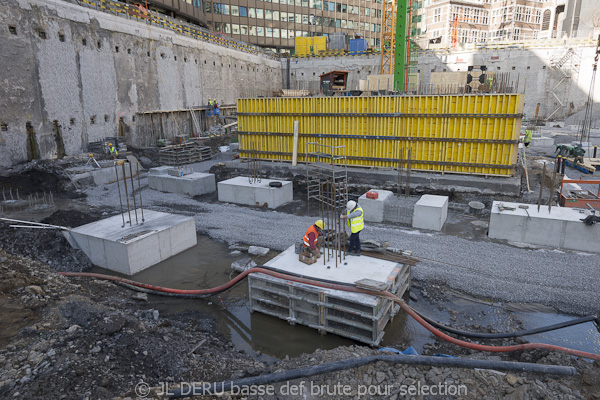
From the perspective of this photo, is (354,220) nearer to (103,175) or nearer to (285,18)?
(103,175)

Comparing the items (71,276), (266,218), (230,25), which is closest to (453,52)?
(230,25)

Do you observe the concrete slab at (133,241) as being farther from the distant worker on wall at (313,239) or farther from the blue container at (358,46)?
the blue container at (358,46)

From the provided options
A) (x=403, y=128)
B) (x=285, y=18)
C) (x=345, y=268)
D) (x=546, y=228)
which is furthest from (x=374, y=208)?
(x=285, y=18)

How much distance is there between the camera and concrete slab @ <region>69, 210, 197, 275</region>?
1092 centimetres

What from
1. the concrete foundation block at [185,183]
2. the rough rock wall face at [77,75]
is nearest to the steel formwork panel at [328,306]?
the concrete foundation block at [185,183]

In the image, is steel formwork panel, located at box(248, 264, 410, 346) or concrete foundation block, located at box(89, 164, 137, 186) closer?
steel formwork panel, located at box(248, 264, 410, 346)

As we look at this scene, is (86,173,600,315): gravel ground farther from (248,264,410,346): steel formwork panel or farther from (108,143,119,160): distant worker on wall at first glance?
(108,143,119,160): distant worker on wall

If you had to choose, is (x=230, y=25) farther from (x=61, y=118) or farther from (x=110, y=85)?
(x=61, y=118)

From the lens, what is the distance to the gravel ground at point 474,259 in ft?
29.9

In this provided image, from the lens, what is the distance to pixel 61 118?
21984mm

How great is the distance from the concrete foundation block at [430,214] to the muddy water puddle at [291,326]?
4737mm

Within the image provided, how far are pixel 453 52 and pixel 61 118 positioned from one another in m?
42.9

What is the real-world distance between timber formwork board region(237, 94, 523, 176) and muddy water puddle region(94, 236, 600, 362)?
984 cm

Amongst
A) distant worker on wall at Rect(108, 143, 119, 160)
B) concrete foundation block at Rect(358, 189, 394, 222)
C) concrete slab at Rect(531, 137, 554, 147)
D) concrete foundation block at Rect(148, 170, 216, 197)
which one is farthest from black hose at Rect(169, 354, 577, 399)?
concrete slab at Rect(531, 137, 554, 147)
